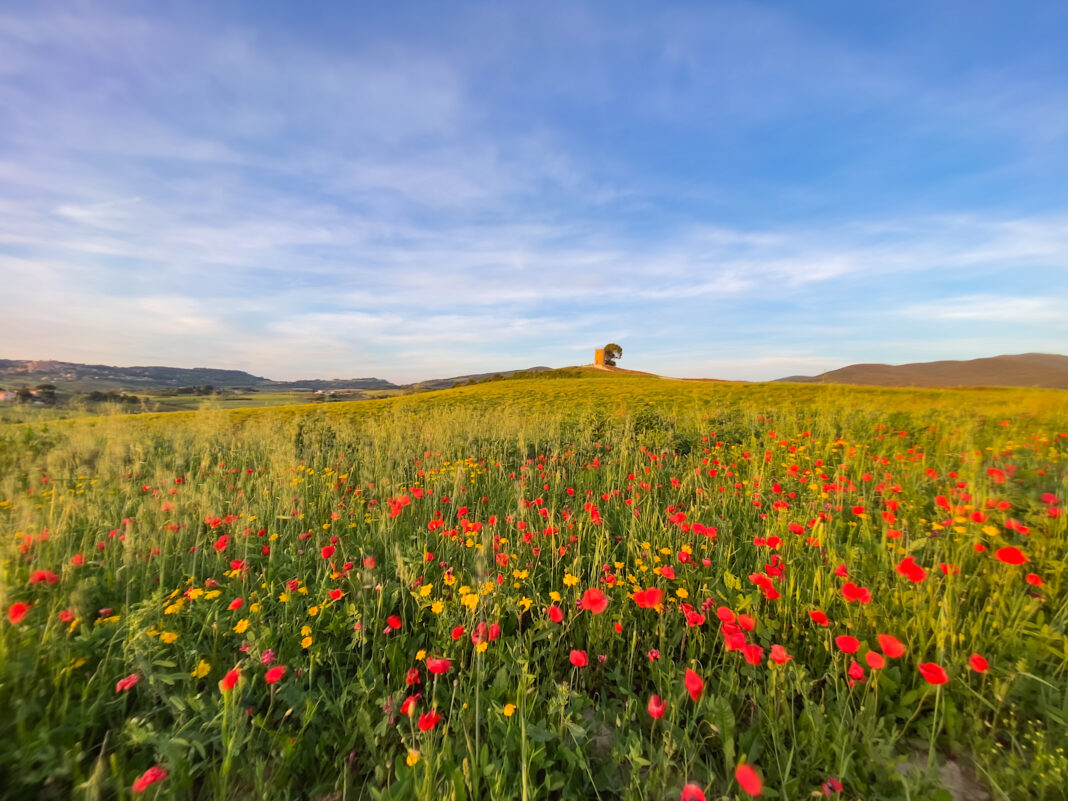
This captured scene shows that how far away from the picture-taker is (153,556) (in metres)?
3.08

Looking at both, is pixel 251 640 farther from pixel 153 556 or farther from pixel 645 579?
pixel 645 579

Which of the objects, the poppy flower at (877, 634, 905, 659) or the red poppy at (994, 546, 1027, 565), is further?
the red poppy at (994, 546, 1027, 565)

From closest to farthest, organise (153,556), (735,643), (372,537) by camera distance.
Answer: (735,643) < (153,556) < (372,537)

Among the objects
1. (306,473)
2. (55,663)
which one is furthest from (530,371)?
(55,663)

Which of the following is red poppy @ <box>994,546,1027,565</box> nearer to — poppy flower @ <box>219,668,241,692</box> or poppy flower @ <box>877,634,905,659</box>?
poppy flower @ <box>877,634,905,659</box>

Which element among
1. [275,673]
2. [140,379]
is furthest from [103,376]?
[275,673]

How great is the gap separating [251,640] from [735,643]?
7.24ft

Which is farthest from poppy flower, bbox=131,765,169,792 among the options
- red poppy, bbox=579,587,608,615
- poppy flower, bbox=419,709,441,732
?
red poppy, bbox=579,587,608,615

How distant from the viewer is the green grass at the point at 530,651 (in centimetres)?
157

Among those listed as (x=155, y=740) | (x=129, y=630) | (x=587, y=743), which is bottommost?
(x=587, y=743)

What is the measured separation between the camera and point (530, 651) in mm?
2156

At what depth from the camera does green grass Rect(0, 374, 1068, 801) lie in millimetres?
1572

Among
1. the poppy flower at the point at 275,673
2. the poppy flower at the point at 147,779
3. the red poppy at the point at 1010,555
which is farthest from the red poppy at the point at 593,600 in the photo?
the red poppy at the point at 1010,555

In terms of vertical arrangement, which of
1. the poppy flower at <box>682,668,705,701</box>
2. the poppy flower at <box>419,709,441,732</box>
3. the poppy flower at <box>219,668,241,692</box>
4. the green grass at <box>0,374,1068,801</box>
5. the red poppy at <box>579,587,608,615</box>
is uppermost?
the red poppy at <box>579,587,608,615</box>
